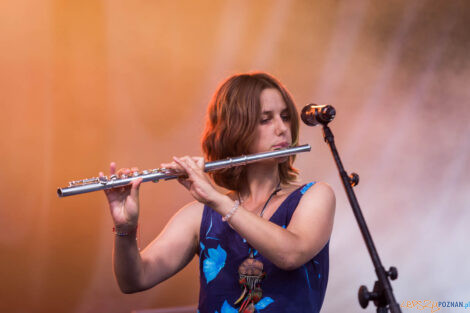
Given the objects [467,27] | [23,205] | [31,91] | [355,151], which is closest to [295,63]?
[355,151]

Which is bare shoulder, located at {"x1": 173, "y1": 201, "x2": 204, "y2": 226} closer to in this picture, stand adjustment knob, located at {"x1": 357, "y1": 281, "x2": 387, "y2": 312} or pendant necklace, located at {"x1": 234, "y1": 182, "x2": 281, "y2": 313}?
pendant necklace, located at {"x1": 234, "y1": 182, "x2": 281, "y2": 313}

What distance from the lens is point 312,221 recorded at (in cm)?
148

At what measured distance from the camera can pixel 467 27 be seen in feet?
11.3

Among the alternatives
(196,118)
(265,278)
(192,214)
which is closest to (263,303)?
(265,278)

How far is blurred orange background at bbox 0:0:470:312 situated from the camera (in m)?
2.42

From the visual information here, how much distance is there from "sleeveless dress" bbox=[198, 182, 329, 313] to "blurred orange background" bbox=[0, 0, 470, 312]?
38.4 inches

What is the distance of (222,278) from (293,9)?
6.54 feet

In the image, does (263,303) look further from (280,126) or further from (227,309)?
(280,126)

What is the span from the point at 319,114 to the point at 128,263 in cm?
79

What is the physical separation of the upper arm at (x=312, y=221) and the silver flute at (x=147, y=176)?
168mm

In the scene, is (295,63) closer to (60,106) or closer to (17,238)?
(60,106)

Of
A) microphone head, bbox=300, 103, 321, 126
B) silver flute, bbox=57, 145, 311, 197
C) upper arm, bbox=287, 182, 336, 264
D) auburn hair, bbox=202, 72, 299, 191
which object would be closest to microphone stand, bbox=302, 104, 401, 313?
microphone head, bbox=300, 103, 321, 126

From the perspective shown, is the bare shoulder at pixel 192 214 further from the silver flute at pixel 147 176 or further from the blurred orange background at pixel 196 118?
the blurred orange background at pixel 196 118

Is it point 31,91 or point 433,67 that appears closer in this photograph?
point 31,91
